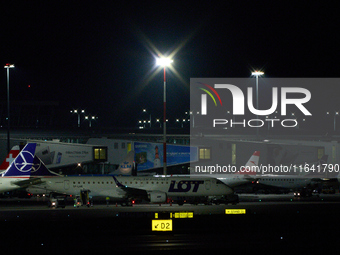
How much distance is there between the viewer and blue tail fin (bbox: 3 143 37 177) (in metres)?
48.8

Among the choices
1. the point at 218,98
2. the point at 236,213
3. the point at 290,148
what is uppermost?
the point at 218,98

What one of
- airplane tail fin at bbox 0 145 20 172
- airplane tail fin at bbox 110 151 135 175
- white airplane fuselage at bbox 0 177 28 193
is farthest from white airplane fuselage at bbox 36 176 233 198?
airplane tail fin at bbox 110 151 135 175

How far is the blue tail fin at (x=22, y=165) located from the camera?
4881cm

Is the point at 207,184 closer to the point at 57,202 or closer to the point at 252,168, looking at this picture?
the point at 57,202

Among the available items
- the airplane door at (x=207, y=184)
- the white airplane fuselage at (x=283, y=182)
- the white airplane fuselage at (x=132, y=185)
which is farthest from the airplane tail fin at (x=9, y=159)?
the white airplane fuselage at (x=283, y=182)

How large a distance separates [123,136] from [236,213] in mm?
53891

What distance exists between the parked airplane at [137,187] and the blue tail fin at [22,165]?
1880 mm

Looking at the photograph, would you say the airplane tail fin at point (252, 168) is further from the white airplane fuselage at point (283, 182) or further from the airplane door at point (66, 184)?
the airplane door at point (66, 184)

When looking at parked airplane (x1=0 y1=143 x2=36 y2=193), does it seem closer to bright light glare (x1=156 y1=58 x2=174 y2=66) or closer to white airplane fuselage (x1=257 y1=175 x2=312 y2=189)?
bright light glare (x1=156 y1=58 x2=174 y2=66)

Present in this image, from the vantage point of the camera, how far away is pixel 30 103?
505 ft

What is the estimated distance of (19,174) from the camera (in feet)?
161

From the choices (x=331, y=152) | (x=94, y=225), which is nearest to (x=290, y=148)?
(x=331, y=152)

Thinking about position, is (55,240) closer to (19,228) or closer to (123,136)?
(19,228)

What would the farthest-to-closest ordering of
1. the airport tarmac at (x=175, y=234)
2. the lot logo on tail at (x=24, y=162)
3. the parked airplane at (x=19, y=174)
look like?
the lot logo on tail at (x=24, y=162) → the parked airplane at (x=19, y=174) → the airport tarmac at (x=175, y=234)
